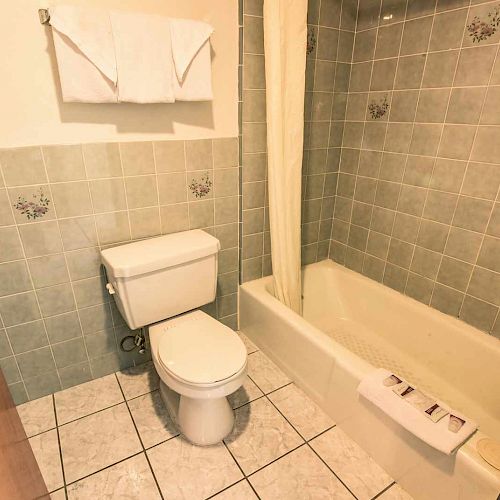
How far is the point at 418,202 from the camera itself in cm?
167

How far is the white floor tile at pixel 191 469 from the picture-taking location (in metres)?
1.22

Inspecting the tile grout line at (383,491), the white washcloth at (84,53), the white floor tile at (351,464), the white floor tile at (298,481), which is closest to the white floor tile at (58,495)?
the white floor tile at (298,481)

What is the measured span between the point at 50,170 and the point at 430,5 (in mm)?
1703

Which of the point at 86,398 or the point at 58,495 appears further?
the point at 86,398

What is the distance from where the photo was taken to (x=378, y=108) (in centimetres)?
175

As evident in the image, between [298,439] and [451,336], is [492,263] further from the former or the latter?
[298,439]

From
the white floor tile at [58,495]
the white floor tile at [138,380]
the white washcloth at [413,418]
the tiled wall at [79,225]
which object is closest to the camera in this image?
the white washcloth at [413,418]

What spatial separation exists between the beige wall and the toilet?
0.48m

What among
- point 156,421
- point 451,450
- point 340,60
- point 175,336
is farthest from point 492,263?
point 156,421

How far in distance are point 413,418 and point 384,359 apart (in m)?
0.68

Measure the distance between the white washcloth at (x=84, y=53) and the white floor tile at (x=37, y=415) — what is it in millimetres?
1316

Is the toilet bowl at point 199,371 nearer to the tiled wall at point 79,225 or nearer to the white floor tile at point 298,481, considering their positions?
the white floor tile at point 298,481

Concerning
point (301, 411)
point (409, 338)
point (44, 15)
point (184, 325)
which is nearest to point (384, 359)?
point (409, 338)

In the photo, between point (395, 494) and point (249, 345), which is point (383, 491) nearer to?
point (395, 494)
